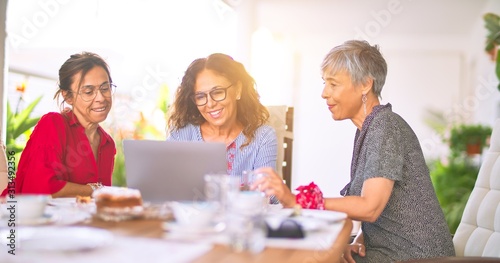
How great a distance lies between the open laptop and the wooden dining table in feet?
1.06

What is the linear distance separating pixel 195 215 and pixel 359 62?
37.1 inches

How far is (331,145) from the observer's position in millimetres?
7535

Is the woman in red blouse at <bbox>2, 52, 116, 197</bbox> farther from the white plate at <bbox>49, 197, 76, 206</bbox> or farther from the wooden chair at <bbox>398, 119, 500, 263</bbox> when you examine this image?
the wooden chair at <bbox>398, 119, 500, 263</bbox>

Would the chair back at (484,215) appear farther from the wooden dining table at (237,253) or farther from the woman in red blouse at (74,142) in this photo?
the woman in red blouse at (74,142)

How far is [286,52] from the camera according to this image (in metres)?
7.72

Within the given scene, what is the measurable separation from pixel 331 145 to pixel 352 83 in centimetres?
570

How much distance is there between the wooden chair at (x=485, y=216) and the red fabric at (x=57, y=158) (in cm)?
141

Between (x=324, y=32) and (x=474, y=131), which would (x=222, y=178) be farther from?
(x=324, y=32)

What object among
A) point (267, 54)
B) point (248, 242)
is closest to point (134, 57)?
point (267, 54)

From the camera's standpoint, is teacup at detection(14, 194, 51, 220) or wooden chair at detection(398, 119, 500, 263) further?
wooden chair at detection(398, 119, 500, 263)

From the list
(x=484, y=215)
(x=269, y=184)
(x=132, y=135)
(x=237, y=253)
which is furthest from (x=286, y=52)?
(x=237, y=253)

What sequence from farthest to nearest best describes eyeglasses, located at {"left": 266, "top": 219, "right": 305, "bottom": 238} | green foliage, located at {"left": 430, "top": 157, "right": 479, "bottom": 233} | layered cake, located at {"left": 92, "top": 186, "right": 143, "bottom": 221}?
green foliage, located at {"left": 430, "top": 157, "right": 479, "bottom": 233} < layered cake, located at {"left": 92, "top": 186, "right": 143, "bottom": 221} < eyeglasses, located at {"left": 266, "top": 219, "right": 305, "bottom": 238}

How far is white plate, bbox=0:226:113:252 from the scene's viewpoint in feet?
3.03

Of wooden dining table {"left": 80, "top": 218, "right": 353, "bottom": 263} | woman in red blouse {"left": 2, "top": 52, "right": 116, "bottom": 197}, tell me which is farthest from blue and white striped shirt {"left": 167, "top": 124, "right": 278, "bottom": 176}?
wooden dining table {"left": 80, "top": 218, "right": 353, "bottom": 263}
